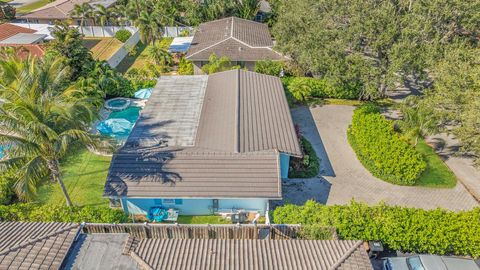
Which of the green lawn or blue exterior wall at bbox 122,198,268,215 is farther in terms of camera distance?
the green lawn

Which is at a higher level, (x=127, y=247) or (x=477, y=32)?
(x=477, y=32)

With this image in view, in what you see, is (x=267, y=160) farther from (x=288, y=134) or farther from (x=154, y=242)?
(x=154, y=242)

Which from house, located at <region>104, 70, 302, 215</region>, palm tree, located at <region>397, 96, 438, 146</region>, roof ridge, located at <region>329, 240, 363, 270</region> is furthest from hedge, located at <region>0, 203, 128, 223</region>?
palm tree, located at <region>397, 96, 438, 146</region>

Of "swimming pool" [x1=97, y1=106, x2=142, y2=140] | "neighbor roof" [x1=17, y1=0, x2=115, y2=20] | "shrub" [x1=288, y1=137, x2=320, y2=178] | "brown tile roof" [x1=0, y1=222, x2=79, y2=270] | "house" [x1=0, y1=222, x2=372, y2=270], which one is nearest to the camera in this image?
"brown tile roof" [x1=0, y1=222, x2=79, y2=270]

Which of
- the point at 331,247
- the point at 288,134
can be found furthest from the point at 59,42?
the point at 331,247

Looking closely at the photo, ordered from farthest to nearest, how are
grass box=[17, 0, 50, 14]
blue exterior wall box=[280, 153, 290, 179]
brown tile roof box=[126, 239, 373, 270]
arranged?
grass box=[17, 0, 50, 14] < blue exterior wall box=[280, 153, 290, 179] < brown tile roof box=[126, 239, 373, 270]

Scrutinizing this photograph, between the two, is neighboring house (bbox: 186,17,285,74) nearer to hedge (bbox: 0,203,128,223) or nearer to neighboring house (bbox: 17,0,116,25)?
neighboring house (bbox: 17,0,116,25)
